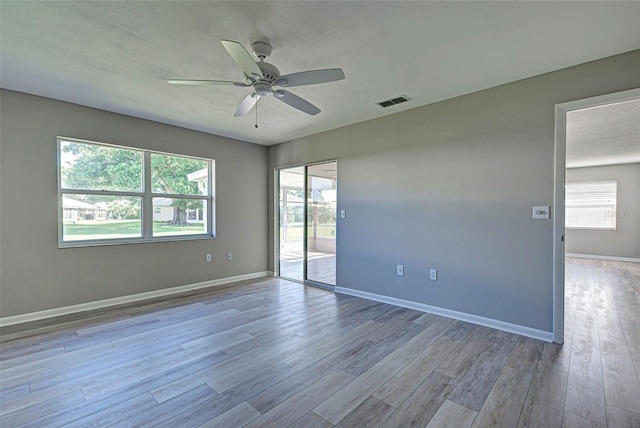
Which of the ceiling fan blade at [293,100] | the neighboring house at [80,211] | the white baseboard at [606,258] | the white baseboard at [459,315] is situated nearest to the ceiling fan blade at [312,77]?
the ceiling fan blade at [293,100]

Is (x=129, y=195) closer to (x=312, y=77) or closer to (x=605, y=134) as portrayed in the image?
(x=312, y=77)

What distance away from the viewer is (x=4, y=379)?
6.99 ft

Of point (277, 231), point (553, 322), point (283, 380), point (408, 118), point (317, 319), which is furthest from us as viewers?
point (277, 231)

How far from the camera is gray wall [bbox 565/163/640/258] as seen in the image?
7.04 metres

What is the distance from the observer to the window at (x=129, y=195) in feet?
11.8

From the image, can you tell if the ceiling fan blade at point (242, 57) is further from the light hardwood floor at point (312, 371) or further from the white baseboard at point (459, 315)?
the white baseboard at point (459, 315)

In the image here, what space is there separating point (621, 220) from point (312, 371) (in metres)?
9.28

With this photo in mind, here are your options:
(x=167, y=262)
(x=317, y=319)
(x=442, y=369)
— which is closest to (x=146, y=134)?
A: (x=167, y=262)

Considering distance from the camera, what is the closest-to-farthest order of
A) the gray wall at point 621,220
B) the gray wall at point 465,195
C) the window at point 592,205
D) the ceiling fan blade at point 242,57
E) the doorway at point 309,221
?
the ceiling fan blade at point 242,57 < the gray wall at point 465,195 < the doorway at point 309,221 < the gray wall at point 621,220 < the window at point 592,205

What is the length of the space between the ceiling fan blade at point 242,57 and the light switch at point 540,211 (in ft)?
9.42

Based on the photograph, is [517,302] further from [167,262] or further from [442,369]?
[167,262]

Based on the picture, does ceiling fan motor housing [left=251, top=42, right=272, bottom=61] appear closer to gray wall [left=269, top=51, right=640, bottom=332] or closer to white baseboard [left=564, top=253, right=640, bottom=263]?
gray wall [left=269, top=51, right=640, bottom=332]

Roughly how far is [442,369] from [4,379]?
11.1ft

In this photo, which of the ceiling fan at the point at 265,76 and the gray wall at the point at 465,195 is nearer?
the ceiling fan at the point at 265,76
